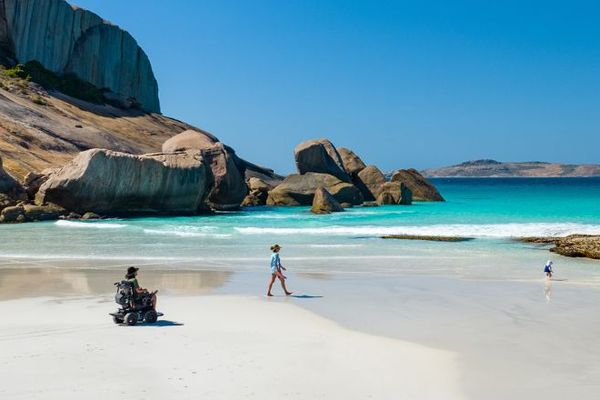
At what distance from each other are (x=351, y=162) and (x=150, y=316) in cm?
5312

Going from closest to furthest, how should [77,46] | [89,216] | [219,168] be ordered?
1. [89,216]
2. [219,168]
3. [77,46]

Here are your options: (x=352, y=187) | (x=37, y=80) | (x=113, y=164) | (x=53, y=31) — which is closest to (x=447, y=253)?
(x=113, y=164)

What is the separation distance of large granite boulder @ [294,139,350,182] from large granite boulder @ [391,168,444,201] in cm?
814

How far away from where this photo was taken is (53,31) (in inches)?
2923

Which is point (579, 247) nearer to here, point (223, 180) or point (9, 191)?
point (9, 191)

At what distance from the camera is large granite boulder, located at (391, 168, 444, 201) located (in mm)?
67375

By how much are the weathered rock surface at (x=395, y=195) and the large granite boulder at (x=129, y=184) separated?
58.6ft

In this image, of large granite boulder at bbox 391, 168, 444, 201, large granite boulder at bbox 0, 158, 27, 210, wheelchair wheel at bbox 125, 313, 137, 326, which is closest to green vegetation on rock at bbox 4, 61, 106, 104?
large granite boulder at bbox 0, 158, 27, 210

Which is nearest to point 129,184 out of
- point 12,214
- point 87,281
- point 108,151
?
point 108,151

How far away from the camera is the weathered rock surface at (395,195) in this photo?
60.8m

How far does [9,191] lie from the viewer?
4056 cm

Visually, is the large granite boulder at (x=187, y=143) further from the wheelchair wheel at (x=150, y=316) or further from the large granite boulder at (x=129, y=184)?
the wheelchair wheel at (x=150, y=316)

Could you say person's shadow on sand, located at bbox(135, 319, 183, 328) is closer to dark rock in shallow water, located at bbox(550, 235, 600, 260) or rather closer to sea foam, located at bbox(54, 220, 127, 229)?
dark rock in shallow water, located at bbox(550, 235, 600, 260)

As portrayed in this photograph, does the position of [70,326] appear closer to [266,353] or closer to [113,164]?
[266,353]
